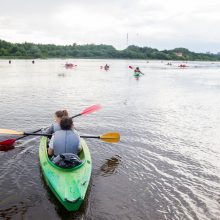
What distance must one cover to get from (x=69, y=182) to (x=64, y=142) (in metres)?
1.13

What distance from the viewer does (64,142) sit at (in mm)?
7902

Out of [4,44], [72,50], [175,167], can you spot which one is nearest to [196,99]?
[175,167]

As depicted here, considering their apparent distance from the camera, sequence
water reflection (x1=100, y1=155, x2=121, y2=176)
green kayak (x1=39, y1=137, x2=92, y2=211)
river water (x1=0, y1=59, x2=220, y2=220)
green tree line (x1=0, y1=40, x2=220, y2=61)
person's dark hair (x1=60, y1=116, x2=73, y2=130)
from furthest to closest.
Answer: green tree line (x1=0, y1=40, x2=220, y2=61), water reflection (x1=100, y1=155, x2=121, y2=176), person's dark hair (x1=60, y1=116, x2=73, y2=130), river water (x1=0, y1=59, x2=220, y2=220), green kayak (x1=39, y1=137, x2=92, y2=211)

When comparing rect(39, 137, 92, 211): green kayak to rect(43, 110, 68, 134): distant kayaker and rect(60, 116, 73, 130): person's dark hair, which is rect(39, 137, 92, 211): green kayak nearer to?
rect(60, 116, 73, 130): person's dark hair

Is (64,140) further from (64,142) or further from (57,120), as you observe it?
(57,120)

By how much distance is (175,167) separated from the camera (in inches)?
402

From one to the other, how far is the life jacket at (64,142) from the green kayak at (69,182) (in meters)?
0.42

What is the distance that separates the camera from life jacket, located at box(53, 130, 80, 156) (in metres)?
7.89

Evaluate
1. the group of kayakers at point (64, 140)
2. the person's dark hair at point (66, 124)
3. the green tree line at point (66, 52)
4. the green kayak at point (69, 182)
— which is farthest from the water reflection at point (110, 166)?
the green tree line at point (66, 52)

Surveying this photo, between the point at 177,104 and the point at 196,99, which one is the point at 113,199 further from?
the point at 196,99

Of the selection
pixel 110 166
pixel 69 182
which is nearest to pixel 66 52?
pixel 110 166

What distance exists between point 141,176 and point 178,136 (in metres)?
4.99

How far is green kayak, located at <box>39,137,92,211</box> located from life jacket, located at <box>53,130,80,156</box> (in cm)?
42

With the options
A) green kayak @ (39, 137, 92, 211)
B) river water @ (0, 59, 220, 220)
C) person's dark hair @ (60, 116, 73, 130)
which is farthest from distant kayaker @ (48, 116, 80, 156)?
river water @ (0, 59, 220, 220)
